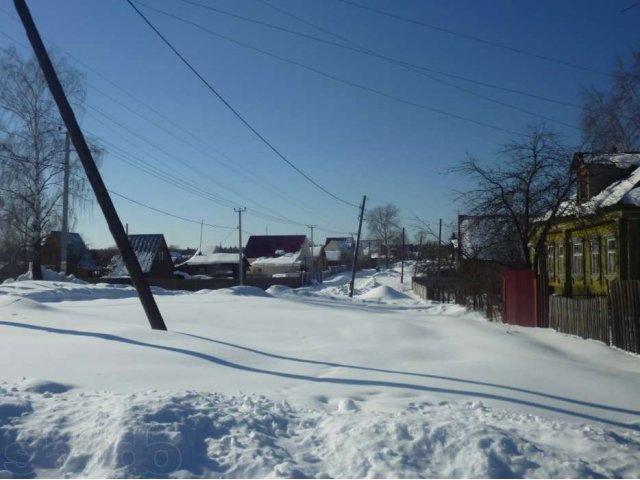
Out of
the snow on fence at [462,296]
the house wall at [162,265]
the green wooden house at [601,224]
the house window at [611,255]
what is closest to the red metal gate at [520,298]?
the snow on fence at [462,296]

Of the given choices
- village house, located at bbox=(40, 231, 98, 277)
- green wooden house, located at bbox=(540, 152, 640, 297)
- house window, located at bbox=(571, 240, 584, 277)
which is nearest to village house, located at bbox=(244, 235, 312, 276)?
village house, located at bbox=(40, 231, 98, 277)

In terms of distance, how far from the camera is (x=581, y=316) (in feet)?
45.7

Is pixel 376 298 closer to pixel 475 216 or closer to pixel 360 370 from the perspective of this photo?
pixel 475 216

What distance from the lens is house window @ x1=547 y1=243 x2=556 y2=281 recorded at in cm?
3021

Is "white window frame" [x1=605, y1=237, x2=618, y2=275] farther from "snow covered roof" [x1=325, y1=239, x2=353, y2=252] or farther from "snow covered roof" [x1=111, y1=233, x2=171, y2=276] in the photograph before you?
"snow covered roof" [x1=325, y1=239, x2=353, y2=252]

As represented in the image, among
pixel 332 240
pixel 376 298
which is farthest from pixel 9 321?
pixel 332 240

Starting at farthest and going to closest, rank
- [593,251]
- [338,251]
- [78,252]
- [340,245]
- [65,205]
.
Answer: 1. [340,245]
2. [338,251]
3. [78,252]
4. [65,205]
5. [593,251]

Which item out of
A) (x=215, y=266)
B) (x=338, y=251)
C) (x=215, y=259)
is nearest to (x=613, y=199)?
(x=215, y=259)

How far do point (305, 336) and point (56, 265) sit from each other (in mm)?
50013

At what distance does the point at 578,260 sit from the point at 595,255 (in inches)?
74.0

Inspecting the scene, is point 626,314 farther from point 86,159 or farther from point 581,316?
point 86,159

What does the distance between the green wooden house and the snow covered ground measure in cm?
1073

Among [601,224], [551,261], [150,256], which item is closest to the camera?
[601,224]

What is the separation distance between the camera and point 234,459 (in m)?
5.11
